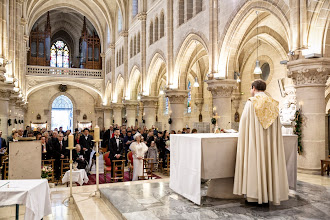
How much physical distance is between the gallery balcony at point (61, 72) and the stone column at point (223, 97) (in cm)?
2072

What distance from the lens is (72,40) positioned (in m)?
35.3

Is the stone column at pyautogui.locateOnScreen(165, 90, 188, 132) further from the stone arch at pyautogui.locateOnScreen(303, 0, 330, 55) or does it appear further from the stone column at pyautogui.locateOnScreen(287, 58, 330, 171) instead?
the stone arch at pyautogui.locateOnScreen(303, 0, 330, 55)

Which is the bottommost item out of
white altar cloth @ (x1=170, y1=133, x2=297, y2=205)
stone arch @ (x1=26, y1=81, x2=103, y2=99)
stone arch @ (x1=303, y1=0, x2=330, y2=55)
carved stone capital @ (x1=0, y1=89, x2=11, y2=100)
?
white altar cloth @ (x1=170, y1=133, x2=297, y2=205)

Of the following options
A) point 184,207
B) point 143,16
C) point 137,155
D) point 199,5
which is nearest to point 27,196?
point 184,207

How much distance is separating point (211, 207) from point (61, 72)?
27417 millimetres

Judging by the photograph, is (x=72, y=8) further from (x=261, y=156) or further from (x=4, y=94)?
(x=261, y=156)

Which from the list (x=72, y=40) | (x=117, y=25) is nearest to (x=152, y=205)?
(x=117, y=25)

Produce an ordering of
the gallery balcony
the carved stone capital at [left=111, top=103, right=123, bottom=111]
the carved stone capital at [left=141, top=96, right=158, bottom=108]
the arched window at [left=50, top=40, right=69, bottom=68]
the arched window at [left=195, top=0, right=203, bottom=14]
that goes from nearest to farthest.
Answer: the arched window at [left=195, top=0, right=203, bottom=14], the carved stone capital at [left=141, top=96, right=158, bottom=108], the carved stone capital at [left=111, top=103, right=123, bottom=111], the gallery balcony, the arched window at [left=50, top=40, right=69, bottom=68]

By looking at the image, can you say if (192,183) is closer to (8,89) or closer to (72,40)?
(8,89)

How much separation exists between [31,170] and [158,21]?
47.1 feet

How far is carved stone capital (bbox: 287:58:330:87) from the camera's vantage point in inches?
311

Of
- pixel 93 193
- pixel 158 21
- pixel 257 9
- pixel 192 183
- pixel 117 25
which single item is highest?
pixel 117 25

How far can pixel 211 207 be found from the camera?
171 inches

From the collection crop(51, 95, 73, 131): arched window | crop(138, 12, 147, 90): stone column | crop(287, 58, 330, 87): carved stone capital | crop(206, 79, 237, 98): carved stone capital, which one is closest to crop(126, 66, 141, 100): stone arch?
crop(138, 12, 147, 90): stone column
